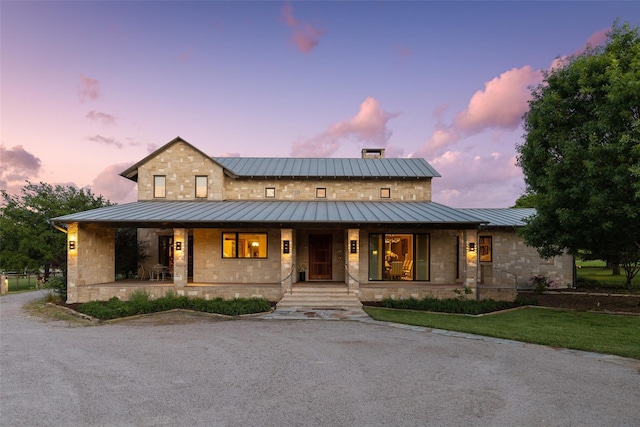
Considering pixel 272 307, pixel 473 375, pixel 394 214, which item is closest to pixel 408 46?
pixel 394 214

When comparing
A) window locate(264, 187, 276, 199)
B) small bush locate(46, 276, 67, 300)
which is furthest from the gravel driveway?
window locate(264, 187, 276, 199)

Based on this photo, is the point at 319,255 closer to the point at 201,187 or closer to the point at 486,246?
the point at 201,187

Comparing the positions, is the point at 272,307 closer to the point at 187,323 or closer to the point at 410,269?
the point at 187,323

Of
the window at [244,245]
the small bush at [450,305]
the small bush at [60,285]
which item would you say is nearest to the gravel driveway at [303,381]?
the small bush at [450,305]

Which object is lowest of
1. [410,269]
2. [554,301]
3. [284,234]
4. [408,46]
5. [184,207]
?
[554,301]

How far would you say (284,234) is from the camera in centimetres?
1645

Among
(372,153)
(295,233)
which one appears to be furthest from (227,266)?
(372,153)

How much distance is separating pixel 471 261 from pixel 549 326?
4.84 m

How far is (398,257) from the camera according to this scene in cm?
1894

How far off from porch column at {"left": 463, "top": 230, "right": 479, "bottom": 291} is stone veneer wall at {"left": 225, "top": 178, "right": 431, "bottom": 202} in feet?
17.2

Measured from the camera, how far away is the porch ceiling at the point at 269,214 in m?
15.8

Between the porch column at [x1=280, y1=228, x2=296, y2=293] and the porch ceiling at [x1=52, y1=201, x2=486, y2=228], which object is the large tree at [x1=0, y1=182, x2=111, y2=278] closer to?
the porch ceiling at [x1=52, y1=201, x2=486, y2=228]

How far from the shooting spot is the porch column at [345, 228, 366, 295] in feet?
51.8

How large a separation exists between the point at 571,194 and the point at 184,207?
17.9m
